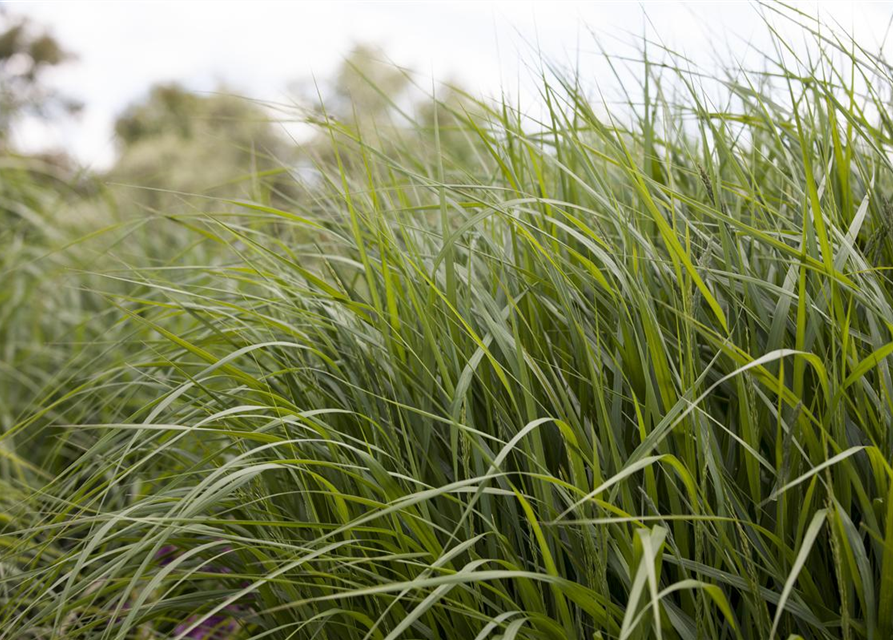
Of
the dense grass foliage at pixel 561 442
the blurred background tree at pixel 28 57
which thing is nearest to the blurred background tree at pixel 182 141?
the blurred background tree at pixel 28 57

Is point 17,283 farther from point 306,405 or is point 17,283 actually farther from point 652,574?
point 652,574

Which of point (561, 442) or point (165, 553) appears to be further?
point (165, 553)

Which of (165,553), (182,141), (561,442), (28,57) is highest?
(28,57)

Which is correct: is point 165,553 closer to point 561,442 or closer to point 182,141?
point 561,442

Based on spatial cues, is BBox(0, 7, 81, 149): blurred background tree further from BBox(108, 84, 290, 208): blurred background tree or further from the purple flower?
the purple flower

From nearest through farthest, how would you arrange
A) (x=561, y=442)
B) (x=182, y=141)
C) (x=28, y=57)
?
(x=561, y=442)
(x=182, y=141)
(x=28, y=57)

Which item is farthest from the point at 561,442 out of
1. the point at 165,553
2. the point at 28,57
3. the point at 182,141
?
the point at 28,57

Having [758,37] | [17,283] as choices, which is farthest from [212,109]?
[758,37]

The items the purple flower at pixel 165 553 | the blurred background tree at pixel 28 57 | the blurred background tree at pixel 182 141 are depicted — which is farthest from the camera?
the blurred background tree at pixel 28 57

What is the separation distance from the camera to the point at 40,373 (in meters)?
3.34

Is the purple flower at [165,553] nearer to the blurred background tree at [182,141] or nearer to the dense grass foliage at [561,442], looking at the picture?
the dense grass foliage at [561,442]

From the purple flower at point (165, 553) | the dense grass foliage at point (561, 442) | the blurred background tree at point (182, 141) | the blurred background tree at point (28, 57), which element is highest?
the blurred background tree at point (28, 57)

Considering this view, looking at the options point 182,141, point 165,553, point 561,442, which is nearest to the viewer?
point 561,442

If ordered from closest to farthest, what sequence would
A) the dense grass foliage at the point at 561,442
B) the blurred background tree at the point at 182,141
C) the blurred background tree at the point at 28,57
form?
the dense grass foliage at the point at 561,442
the blurred background tree at the point at 182,141
the blurred background tree at the point at 28,57
